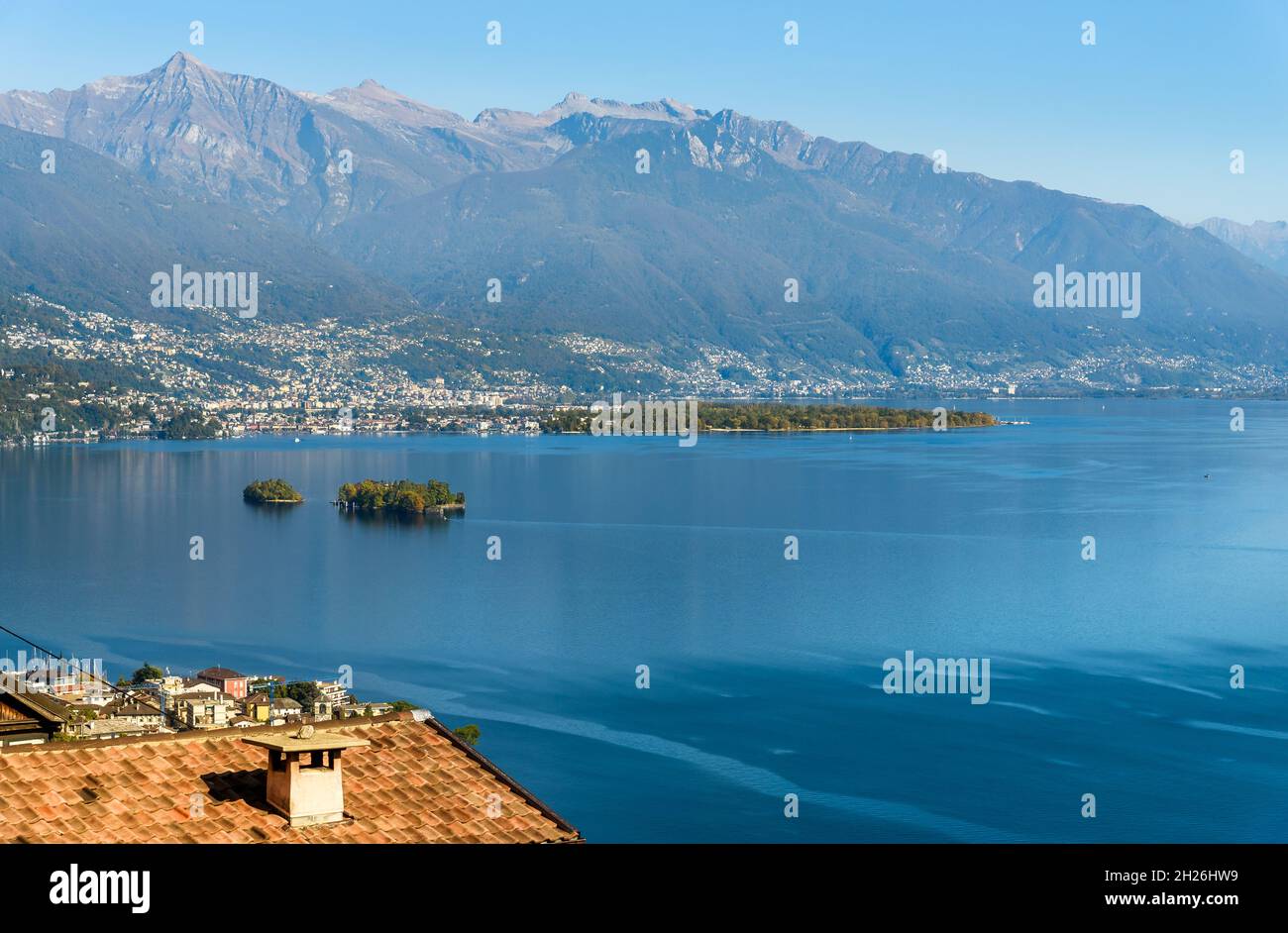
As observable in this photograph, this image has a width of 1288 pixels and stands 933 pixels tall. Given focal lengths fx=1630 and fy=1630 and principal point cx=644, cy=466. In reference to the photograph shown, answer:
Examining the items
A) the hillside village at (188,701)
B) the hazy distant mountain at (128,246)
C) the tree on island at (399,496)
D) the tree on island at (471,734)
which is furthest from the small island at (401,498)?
the hazy distant mountain at (128,246)

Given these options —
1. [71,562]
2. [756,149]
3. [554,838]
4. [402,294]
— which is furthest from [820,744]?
[756,149]

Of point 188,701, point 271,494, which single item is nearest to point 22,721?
point 188,701

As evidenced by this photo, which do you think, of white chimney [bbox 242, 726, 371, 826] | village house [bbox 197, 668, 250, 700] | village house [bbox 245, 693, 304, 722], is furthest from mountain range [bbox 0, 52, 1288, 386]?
white chimney [bbox 242, 726, 371, 826]

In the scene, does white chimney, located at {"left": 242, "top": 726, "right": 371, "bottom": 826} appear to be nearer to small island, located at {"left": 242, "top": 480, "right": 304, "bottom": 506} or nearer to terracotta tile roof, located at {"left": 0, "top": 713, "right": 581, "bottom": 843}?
terracotta tile roof, located at {"left": 0, "top": 713, "right": 581, "bottom": 843}

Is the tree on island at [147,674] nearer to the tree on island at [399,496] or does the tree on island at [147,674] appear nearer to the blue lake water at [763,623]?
the blue lake water at [763,623]

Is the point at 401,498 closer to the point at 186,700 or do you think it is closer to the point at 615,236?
the point at 186,700

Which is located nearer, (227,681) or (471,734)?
(471,734)
